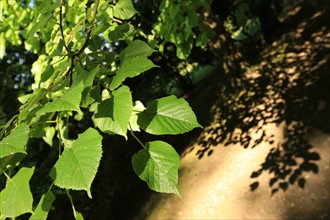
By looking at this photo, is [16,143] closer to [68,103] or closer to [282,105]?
[68,103]

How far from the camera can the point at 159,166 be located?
1100mm

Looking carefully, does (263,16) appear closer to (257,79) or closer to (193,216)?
(257,79)

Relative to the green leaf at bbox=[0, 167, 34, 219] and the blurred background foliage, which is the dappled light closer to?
the blurred background foliage

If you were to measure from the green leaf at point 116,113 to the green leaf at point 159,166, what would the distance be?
115 millimetres

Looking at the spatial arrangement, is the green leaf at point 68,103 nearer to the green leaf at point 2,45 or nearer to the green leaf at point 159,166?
the green leaf at point 159,166

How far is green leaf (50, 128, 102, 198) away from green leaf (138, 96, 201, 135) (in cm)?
19

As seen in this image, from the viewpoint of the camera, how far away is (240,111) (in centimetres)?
788

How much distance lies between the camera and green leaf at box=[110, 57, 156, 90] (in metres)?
1.18

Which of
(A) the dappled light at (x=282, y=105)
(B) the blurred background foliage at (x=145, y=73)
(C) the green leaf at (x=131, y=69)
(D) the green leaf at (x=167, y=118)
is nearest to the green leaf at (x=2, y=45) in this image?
(B) the blurred background foliage at (x=145, y=73)

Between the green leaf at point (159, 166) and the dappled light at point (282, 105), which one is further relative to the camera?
the dappled light at point (282, 105)

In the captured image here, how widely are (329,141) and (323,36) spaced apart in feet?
15.4

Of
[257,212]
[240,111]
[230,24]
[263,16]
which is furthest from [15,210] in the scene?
[263,16]

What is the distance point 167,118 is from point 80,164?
322 mm

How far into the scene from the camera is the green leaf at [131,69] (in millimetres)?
1184
